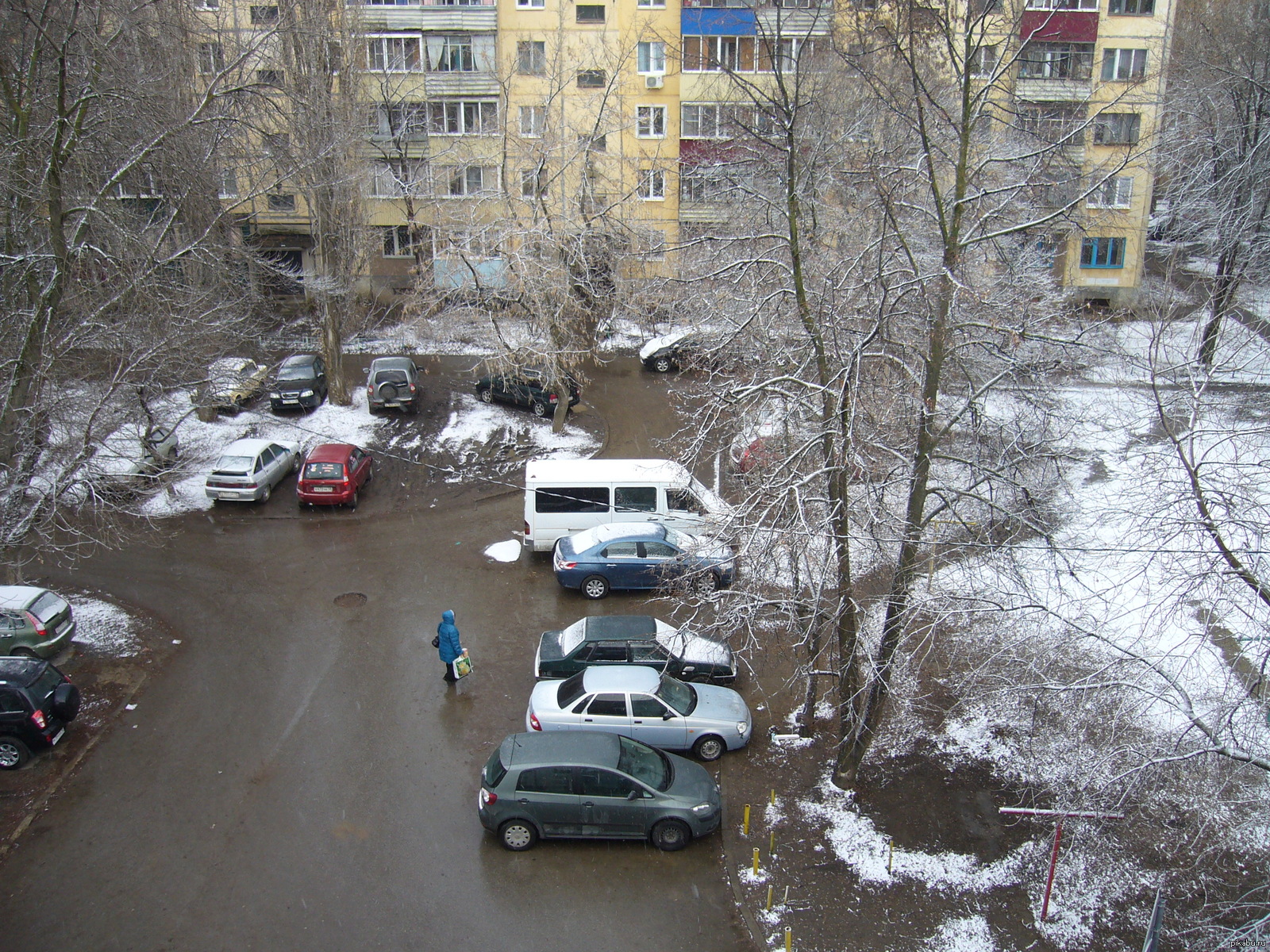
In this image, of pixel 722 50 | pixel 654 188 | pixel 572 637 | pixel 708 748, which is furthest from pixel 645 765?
pixel 722 50

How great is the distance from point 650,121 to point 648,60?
216 cm

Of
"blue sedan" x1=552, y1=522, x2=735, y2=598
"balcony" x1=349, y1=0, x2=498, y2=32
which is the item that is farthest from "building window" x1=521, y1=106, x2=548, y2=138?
"blue sedan" x1=552, y1=522, x2=735, y2=598

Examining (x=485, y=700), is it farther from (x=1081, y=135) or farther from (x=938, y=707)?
(x=1081, y=135)

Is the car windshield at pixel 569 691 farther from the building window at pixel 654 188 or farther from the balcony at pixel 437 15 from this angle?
the balcony at pixel 437 15

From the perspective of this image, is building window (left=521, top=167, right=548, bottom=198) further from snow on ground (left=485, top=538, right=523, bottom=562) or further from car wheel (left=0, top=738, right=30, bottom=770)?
car wheel (left=0, top=738, right=30, bottom=770)

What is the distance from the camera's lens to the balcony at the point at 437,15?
31859 mm

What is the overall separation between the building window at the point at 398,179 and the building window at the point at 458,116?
181 cm

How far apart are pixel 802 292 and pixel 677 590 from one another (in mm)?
6649

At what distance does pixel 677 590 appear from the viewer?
1565 centimetres

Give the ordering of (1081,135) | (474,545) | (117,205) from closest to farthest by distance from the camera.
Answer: (117,205)
(474,545)
(1081,135)

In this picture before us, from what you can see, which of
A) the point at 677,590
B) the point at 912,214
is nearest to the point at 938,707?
the point at 677,590

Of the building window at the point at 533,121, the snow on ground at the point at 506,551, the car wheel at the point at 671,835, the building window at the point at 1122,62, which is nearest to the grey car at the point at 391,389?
the building window at the point at 533,121

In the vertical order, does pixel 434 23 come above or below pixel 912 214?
above

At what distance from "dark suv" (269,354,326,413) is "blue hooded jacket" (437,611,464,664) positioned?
13.5 m
